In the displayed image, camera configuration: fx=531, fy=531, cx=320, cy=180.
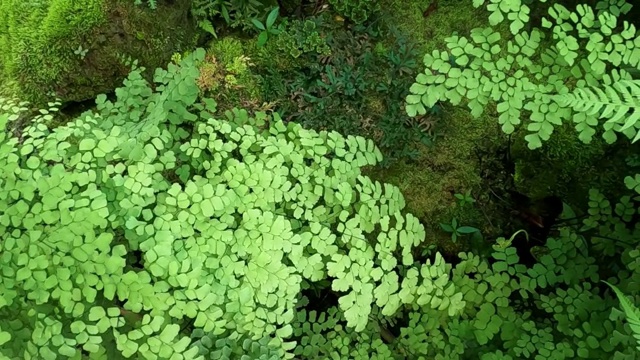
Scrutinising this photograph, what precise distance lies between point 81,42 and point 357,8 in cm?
140

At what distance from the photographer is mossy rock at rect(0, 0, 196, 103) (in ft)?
8.64

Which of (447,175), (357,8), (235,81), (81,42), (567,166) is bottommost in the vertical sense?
(447,175)

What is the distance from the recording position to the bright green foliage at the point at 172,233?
177cm

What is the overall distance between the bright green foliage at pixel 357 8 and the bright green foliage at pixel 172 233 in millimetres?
745

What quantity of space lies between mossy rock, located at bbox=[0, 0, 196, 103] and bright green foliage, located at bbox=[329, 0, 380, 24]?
788mm

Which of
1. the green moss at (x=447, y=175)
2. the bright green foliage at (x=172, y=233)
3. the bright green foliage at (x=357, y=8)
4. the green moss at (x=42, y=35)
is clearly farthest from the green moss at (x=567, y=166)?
the green moss at (x=42, y=35)

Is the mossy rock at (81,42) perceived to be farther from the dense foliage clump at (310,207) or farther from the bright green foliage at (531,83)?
the bright green foliage at (531,83)

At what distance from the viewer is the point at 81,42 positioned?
2652 millimetres

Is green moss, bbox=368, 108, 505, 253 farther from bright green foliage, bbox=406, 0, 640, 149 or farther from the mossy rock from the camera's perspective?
the mossy rock

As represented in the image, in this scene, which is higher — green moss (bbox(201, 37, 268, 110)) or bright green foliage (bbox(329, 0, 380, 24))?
bright green foliage (bbox(329, 0, 380, 24))

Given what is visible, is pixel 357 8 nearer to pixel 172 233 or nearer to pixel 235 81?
pixel 235 81

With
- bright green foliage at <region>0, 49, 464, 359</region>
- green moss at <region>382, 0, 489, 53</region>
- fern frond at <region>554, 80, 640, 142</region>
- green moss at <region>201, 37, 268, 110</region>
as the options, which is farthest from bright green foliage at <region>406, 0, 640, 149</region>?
green moss at <region>201, 37, 268, 110</region>

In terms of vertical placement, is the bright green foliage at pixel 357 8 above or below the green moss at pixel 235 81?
above

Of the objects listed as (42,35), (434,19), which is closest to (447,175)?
(434,19)
